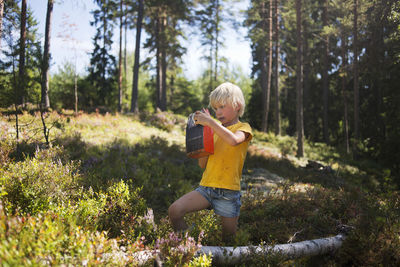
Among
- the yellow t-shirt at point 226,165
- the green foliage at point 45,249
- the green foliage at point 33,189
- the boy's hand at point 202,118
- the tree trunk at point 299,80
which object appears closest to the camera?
the green foliage at point 45,249

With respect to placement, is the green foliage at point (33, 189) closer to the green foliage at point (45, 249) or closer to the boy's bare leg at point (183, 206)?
the green foliage at point (45, 249)

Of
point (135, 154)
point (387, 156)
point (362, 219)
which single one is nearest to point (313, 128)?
point (387, 156)

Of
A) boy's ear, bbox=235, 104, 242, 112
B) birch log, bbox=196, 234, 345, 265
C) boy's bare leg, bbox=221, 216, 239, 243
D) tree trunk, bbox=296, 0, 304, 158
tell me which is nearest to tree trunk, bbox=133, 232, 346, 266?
birch log, bbox=196, 234, 345, 265

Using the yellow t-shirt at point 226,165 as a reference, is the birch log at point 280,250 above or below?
below

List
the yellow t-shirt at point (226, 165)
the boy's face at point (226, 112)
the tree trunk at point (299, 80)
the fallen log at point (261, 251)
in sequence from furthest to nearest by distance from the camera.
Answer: the tree trunk at point (299, 80) < the boy's face at point (226, 112) < the yellow t-shirt at point (226, 165) < the fallen log at point (261, 251)

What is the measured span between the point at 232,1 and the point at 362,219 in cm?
2340

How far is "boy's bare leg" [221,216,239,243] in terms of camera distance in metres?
3.16

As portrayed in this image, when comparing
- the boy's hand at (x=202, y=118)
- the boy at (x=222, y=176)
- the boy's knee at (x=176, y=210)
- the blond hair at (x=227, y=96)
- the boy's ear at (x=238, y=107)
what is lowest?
the boy's knee at (x=176, y=210)

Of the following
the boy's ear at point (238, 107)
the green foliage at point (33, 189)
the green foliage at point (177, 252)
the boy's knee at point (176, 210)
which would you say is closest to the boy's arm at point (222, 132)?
the boy's ear at point (238, 107)

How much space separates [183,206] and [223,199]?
46 centimetres

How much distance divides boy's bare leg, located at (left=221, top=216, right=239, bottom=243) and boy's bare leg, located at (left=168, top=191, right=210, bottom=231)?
32cm

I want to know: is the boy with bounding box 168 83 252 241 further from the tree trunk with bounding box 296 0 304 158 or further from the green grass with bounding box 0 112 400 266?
the tree trunk with bounding box 296 0 304 158

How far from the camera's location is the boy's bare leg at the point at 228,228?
316 centimetres

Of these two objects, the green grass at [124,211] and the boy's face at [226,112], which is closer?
the green grass at [124,211]
